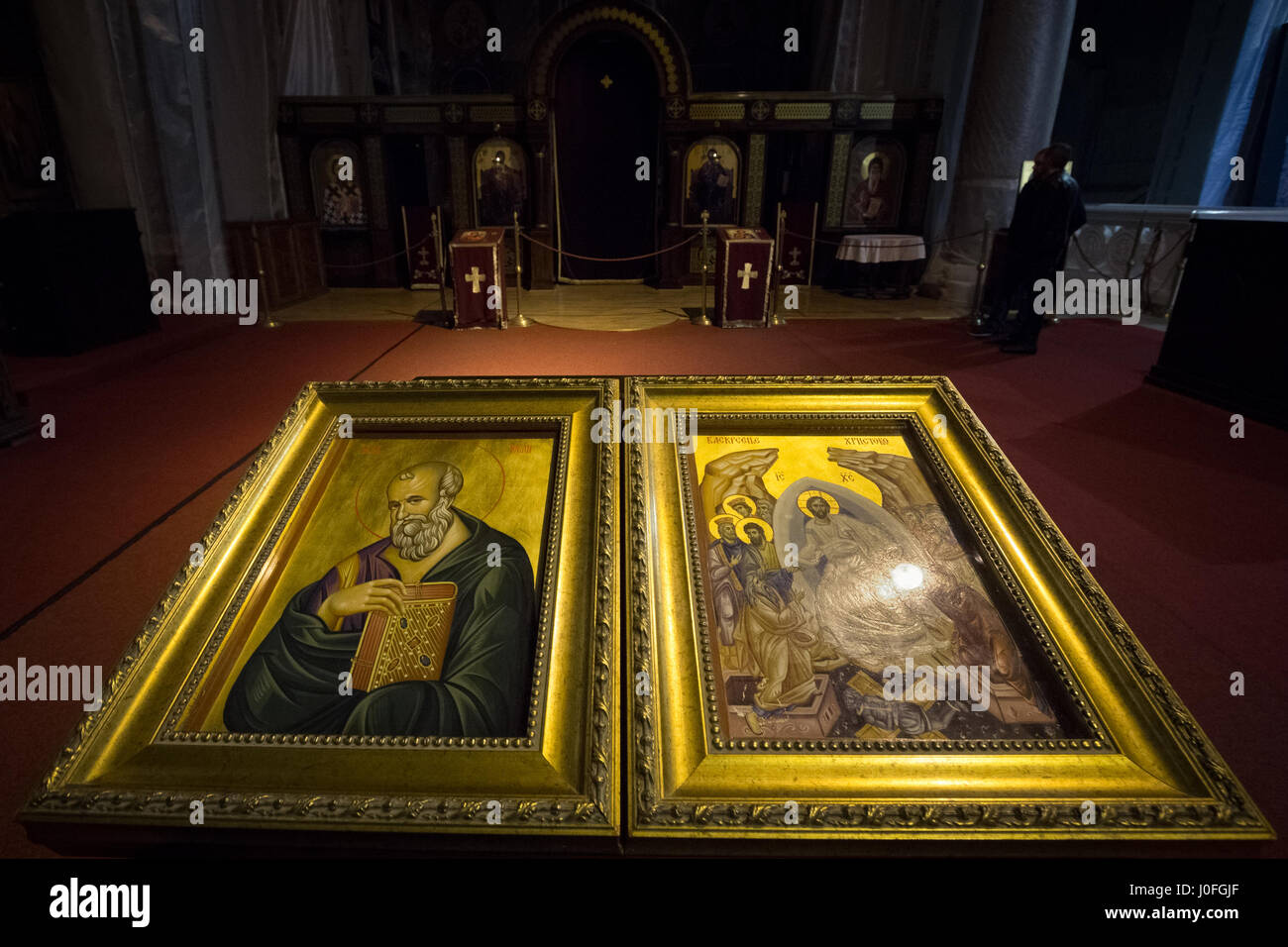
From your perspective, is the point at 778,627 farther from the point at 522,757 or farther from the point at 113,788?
the point at 113,788

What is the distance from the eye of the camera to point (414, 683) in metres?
1.25

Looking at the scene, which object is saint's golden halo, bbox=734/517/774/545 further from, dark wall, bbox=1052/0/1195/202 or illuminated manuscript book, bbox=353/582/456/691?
dark wall, bbox=1052/0/1195/202

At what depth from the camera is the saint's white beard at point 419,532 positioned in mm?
1532

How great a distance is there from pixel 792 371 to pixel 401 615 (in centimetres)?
402

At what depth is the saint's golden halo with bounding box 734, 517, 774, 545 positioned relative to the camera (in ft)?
5.14

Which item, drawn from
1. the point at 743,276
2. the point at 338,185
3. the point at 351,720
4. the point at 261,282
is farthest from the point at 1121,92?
the point at 351,720

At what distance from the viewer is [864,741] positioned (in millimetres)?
1116

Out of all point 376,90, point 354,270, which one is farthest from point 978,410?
point 376,90

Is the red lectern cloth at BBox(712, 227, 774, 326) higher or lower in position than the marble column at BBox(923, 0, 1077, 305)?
lower

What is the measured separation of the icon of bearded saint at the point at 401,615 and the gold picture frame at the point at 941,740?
26cm

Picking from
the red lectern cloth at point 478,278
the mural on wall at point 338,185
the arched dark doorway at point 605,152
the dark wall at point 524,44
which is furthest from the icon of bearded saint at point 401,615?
the dark wall at point 524,44

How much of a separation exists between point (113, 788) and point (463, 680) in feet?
1.88

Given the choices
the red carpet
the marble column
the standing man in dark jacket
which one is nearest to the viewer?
the red carpet

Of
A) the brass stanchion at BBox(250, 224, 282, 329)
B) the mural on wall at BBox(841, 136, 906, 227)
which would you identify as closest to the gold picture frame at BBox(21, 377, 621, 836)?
the brass stanchion at BBox(250, 224, 282, 329)
